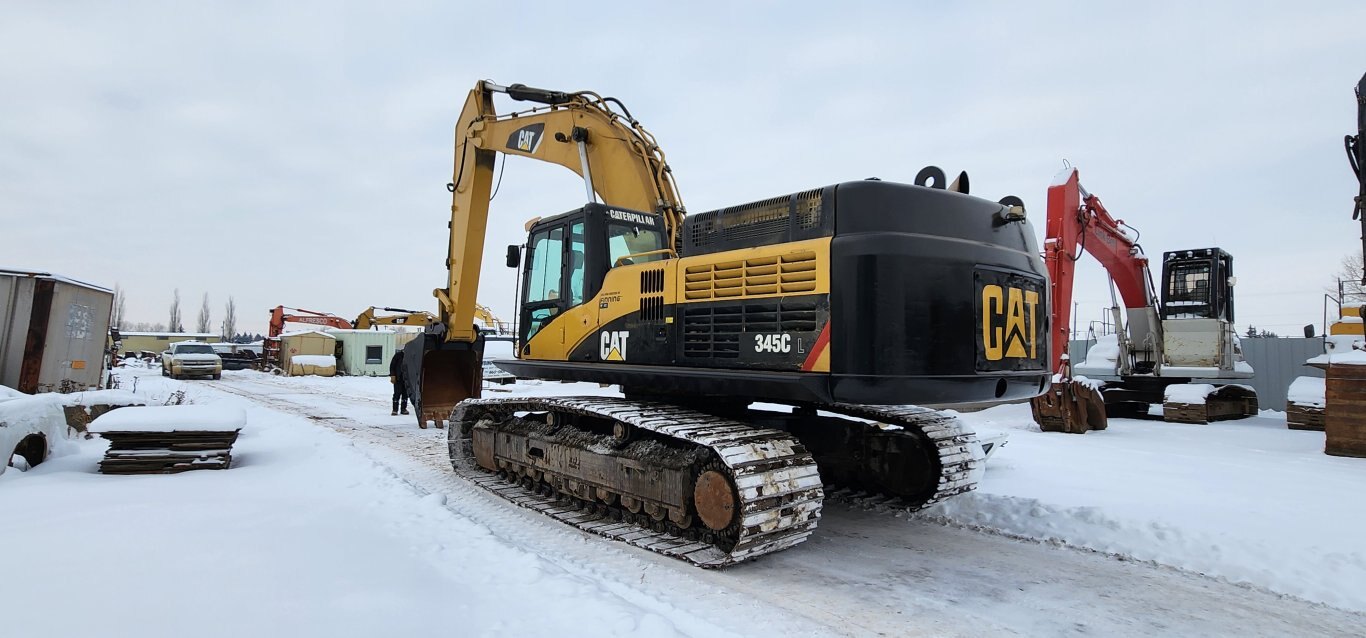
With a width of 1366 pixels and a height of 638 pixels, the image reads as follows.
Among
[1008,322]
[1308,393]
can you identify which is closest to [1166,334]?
[1308,393]

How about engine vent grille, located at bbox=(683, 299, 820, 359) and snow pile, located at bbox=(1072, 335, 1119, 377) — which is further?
snow pile, located at bbox=(1072, 335, 1119, 377)

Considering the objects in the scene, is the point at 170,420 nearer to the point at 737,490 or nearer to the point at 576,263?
the point at 576,263

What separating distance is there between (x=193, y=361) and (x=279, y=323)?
11.0m

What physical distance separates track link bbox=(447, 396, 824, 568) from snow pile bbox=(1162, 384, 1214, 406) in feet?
40.6

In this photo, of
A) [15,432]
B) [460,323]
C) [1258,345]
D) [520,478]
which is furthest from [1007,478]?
[1258,345]

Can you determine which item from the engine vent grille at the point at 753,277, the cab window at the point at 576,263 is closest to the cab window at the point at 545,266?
the cab window at the point at 576,263

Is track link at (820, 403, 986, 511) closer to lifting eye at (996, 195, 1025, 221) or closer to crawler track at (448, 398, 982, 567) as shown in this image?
crawler track at (448, 398, 982, 567)

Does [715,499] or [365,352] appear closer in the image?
[715,499]

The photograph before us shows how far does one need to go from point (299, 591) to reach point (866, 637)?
2894 millimetres

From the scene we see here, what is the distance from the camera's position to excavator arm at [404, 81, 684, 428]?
313 inches

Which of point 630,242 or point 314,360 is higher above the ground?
point 630,242

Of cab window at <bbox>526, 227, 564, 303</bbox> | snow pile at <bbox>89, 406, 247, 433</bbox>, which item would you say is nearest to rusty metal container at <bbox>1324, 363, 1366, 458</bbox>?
cab window at <bbox>526, 227, 564, 303</bbox>

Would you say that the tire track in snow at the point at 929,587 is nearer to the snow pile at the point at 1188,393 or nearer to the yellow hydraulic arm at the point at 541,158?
the yellow hydraulic arm at the point at 541,158

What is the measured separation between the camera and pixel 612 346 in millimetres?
5949
